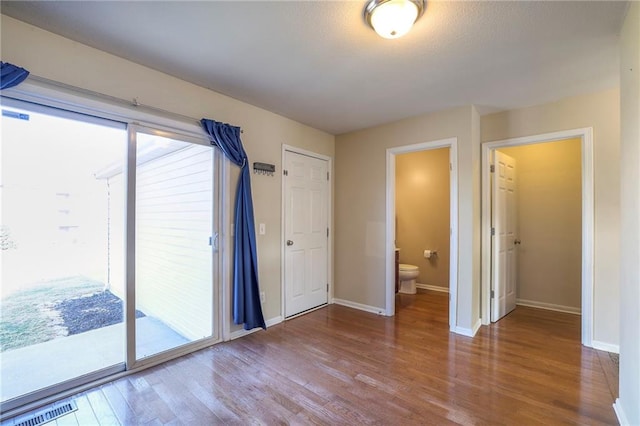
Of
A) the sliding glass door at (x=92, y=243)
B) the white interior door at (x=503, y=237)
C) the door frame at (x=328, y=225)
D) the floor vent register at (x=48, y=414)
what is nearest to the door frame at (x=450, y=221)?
the white interior door at (x=503, y=237)

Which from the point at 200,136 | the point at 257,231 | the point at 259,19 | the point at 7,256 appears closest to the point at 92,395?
the point at 7,256

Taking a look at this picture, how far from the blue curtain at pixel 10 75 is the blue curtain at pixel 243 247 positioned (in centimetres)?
129

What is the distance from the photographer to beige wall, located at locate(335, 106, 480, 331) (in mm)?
3090

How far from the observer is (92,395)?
6.56ft

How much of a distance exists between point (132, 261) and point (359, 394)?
6.60 ft

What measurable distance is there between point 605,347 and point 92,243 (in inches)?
182

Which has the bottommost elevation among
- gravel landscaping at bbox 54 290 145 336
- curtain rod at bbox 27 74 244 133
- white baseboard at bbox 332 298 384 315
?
white baseboard at bbox 332 298 384 315

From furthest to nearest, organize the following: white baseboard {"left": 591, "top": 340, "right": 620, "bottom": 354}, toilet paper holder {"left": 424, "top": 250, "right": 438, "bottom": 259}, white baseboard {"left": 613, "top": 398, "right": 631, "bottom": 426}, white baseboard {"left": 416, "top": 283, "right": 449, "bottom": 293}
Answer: toilet paper holder {"left": 424, "top": 250, "right": 438, "bottom": 259} → white baseboard {"left": 416, "top": 283, "right": 449, "bottom": 293} → white baseboard {"left": 591, "top": 340, "right": 620, "bottom": 354} → white baseboard {"left": 613, "top": 398, "right": 631, "bottom": 426}

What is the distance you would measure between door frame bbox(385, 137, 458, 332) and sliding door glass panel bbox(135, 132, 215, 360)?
2142 mm

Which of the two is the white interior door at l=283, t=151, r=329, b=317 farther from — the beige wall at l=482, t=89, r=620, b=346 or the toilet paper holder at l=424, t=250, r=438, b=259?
the beige wall at l=482, t=89, r=620, b=346

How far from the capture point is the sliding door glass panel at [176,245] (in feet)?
8.79

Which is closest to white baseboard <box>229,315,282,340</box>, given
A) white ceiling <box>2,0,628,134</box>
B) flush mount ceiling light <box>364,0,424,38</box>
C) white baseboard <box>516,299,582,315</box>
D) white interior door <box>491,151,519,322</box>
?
white ceiling <box>2,0,628,134</box>

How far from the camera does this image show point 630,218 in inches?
64.1

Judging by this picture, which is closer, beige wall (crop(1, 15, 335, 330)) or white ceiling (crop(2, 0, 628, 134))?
white ceiling (crop(2, 0, 628, 134))
